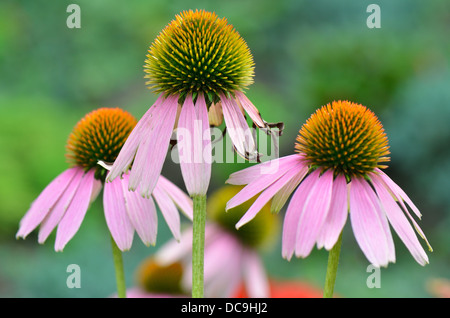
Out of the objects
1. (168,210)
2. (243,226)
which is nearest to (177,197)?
(168,210)

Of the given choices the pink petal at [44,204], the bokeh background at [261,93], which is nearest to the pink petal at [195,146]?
the pink petal at [44,204]

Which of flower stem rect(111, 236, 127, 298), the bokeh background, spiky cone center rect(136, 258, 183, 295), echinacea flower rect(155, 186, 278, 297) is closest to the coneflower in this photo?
flower stem rect(111, 236, 127, 298)

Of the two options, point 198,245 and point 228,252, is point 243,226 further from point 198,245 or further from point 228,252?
point 198,245

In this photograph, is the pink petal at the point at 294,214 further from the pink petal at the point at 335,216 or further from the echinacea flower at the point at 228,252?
the echinacea flower at the point at 228,252
